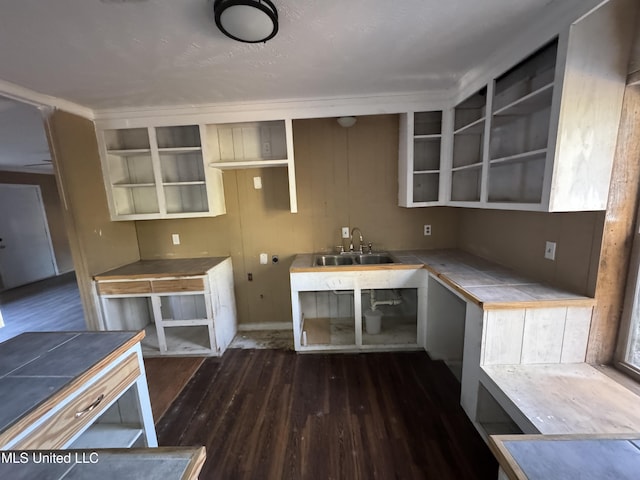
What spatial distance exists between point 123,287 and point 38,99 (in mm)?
1559

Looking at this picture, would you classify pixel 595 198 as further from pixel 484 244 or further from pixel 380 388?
pixel 380 388

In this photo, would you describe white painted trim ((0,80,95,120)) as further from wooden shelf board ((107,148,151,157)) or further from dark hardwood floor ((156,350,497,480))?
dark hardwood floor ((156,350,497,480))

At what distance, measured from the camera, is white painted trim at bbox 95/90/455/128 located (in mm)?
2324

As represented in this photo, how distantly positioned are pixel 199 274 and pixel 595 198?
2.76m

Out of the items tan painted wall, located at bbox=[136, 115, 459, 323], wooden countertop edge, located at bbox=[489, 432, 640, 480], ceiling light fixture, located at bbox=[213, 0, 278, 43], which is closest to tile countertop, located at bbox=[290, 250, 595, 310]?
tan painted wall, located at bbox=[136, 115, 459, 323]

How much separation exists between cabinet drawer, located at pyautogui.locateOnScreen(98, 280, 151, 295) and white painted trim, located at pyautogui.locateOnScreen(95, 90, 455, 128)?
4.71ft

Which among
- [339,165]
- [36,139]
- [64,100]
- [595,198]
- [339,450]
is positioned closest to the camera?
[595,198]

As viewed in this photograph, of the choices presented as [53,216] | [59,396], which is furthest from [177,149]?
[53,216]

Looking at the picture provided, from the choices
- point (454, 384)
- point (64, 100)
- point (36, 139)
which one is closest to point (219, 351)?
point (454, 384)

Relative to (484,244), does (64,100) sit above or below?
above

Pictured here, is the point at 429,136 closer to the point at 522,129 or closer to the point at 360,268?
the point at 522,129

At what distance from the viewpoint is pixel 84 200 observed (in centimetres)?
229

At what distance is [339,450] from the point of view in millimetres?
1560

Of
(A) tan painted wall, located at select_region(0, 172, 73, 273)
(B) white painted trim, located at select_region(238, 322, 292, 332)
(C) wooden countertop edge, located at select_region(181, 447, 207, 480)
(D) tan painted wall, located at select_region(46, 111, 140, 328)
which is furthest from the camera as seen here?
(A) tan painted wall, located at select_region(0, 172, 73, 273)
